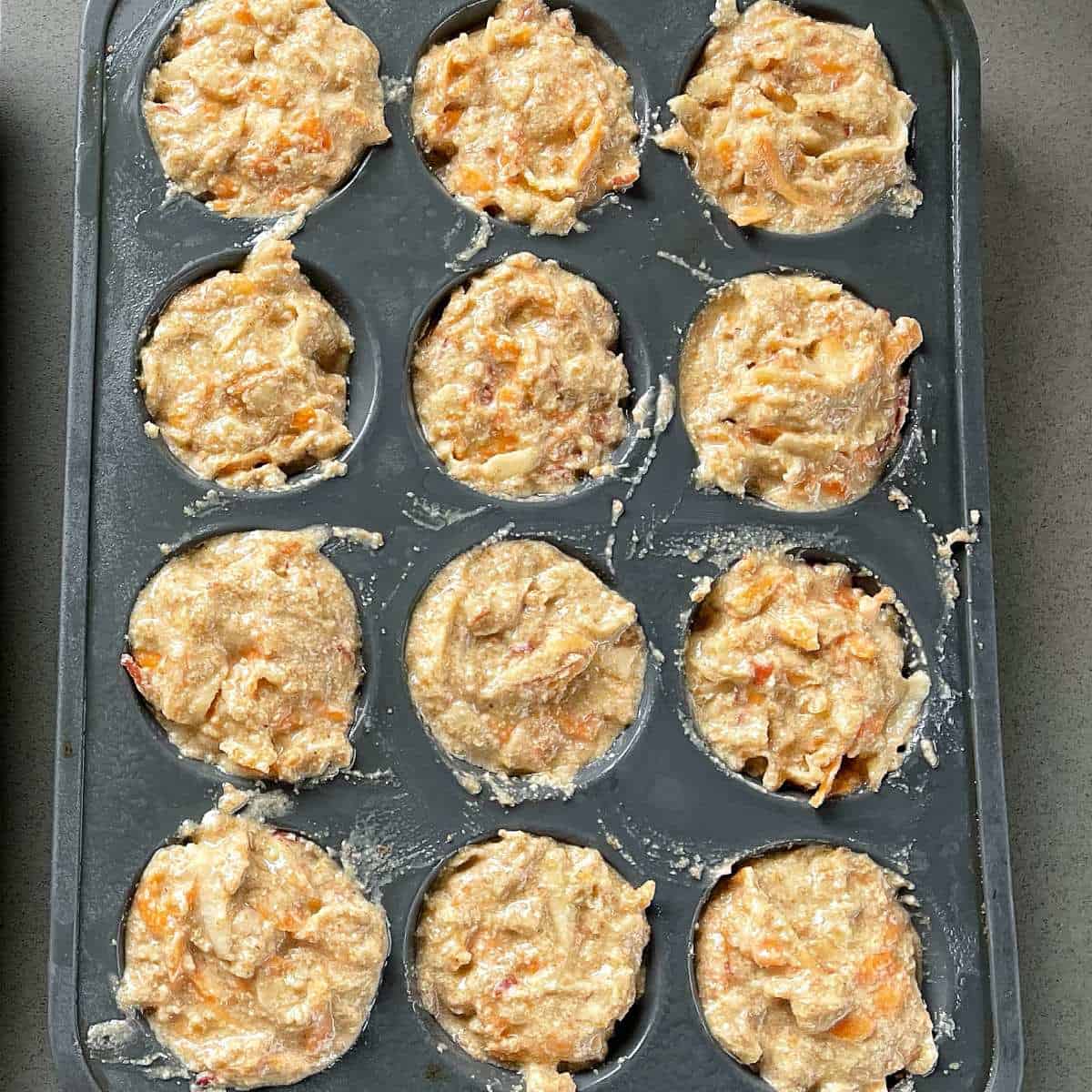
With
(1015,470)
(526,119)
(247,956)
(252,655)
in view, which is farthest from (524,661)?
(1015,470)

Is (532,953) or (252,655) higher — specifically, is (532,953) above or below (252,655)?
below

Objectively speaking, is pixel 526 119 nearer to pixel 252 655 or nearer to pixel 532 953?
pixel 252 655

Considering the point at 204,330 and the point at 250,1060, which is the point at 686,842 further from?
the point at 204,330

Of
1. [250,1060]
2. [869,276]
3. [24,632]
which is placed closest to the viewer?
[250,1060]

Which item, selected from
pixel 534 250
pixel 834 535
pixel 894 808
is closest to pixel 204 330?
pixel 534 250

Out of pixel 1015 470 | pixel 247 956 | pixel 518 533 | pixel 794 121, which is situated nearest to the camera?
pixel 247 956

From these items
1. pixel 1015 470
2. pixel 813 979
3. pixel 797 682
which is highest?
pixel 1015 470
